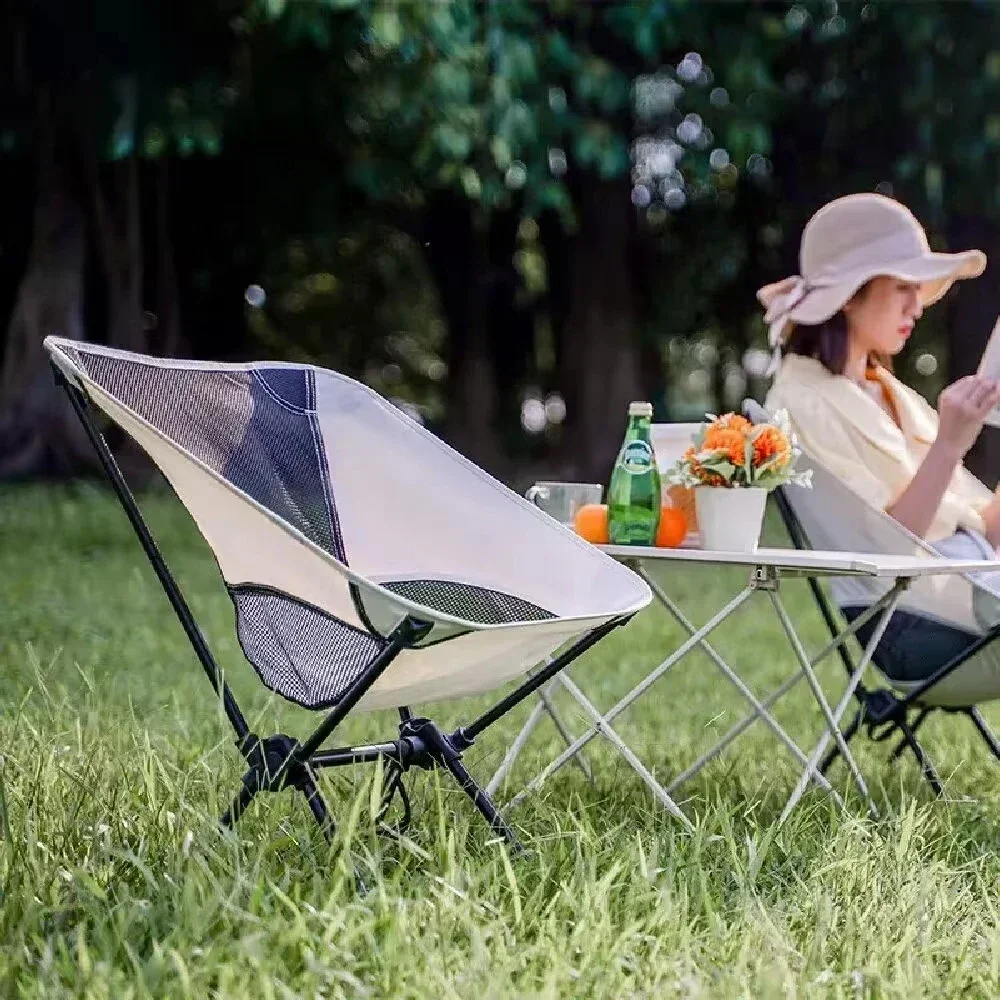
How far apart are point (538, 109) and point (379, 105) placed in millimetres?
870

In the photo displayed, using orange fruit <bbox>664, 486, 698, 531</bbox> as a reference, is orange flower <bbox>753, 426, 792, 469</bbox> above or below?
above

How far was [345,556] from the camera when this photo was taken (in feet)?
9.19

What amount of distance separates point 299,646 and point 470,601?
0.31m

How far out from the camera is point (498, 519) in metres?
2.69

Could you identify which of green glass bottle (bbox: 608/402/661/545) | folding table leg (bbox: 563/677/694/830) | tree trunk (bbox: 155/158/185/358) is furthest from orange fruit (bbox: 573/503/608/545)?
tree trunk (bbox: 155/158/185/358)

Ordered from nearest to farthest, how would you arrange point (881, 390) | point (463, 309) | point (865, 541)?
point (865, 541), point (881, 390), point (463, 309)

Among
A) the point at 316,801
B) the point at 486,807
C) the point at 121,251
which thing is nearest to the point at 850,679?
the point at 486,807

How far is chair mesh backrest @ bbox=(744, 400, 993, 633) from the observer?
3035 millimetres

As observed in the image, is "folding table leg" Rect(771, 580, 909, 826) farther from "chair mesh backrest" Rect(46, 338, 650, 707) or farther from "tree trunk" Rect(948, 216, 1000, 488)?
"tree trunk" Rect(948, 216, 1000, 488)

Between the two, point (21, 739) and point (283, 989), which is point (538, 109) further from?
point (283, 989)

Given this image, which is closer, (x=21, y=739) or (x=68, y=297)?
(x=21, y=739)

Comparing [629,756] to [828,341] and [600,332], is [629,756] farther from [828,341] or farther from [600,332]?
[600,332]

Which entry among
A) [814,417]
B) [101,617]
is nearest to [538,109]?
[101,617]

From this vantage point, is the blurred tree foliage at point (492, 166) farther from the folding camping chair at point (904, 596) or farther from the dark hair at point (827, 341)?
the folding camping chair at point (904, 596)
